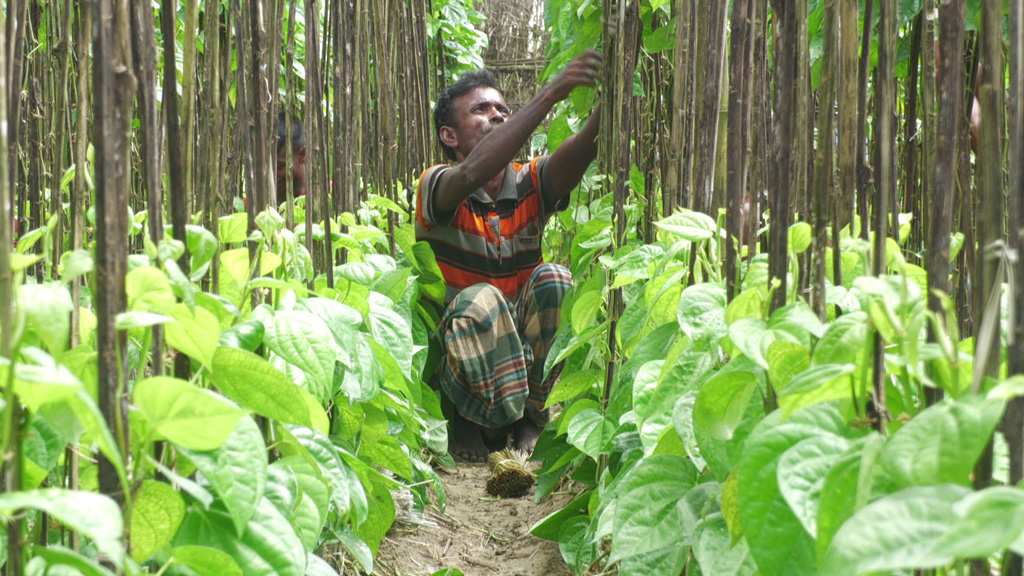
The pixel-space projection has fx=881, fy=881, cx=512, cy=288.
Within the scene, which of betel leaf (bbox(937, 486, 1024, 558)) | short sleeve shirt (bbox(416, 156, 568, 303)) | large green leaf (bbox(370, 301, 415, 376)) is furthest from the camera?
short sleeve shirt (bbox(416, 156, 568, 303))

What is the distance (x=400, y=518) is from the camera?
5.07 ft

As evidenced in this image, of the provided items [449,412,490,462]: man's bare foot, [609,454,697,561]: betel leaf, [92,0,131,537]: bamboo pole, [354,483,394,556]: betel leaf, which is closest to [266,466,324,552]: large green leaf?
[92,0,131,537]: bamboo pole

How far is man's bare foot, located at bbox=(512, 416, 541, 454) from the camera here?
2131 mm

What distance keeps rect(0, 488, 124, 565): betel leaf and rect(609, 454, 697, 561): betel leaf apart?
17.2 inches

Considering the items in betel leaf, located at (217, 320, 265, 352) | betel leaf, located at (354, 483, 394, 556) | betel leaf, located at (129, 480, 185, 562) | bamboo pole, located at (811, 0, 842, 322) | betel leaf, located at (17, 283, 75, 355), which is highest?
bamboo pole, located at (811, 0, 842, 322)

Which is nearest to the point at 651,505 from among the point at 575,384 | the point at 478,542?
the point at 575,384

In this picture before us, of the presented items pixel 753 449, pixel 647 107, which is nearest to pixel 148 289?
pixel 753 449

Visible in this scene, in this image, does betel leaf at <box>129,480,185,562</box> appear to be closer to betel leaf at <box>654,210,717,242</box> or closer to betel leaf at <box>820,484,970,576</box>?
betel leaf at <box>820,484,970,576</box>

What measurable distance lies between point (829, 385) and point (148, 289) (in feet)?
1.22

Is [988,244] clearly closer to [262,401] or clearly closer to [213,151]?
[262,401]

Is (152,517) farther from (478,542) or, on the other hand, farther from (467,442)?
(467,442)

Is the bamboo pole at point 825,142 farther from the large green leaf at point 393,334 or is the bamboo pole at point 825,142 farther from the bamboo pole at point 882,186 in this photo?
the large green leaf at point 393,334

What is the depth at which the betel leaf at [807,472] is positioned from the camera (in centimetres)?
44

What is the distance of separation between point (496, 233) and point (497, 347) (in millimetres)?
389
